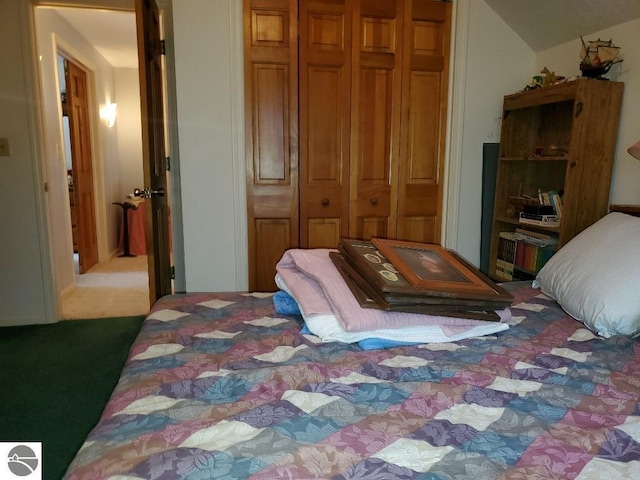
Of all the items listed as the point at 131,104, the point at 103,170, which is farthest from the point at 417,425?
the point at 131,104

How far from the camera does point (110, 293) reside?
3781 millimetres

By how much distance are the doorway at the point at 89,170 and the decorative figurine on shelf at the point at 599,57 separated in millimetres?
2659

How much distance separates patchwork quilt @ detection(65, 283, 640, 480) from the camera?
0.70 m

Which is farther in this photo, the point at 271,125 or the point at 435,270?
the point at 271,125

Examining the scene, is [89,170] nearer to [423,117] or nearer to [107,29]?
[107,29]

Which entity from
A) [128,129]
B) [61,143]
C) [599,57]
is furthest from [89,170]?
[599,57]

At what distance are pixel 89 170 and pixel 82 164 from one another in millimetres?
180

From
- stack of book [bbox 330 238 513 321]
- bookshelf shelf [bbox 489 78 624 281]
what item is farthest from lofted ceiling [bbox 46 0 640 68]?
stack of book [bbox 330 238 513 321]

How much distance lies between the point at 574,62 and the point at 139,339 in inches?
103

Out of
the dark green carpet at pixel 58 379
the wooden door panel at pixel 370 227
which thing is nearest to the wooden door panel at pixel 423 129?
the wooden door panel at pixel 370 227

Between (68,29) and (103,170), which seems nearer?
(68,29)

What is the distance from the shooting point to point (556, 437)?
2.57 ft

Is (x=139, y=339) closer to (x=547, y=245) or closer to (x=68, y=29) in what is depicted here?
(x=547, y=245)

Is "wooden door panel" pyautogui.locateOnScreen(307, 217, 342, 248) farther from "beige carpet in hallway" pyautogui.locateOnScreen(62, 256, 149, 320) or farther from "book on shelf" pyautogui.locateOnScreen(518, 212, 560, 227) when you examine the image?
"beige carpet in hallway" pyautogui.locateOnScreen(62, 256, 149, 320)
